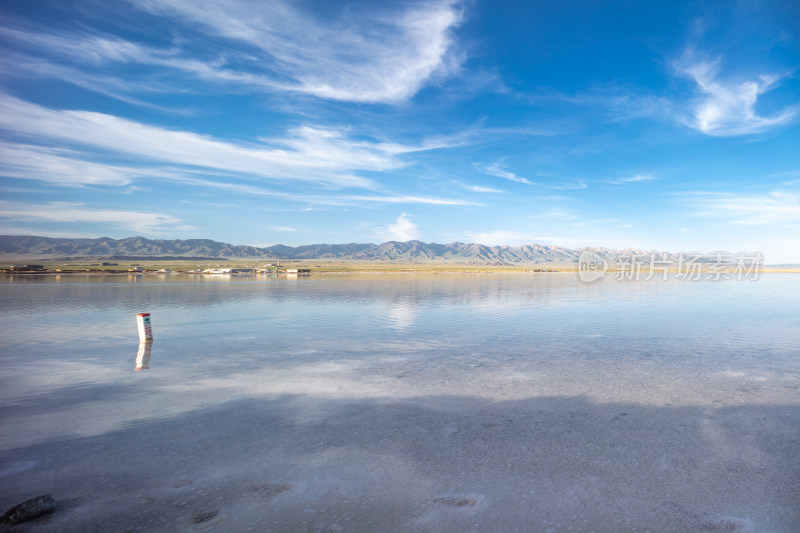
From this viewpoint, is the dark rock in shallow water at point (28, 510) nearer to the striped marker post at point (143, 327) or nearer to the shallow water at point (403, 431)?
the shallow water at point (403, 431)

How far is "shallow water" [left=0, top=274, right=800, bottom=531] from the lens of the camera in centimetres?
444

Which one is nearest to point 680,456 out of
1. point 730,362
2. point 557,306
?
point 730,362

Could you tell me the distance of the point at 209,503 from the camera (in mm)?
4543

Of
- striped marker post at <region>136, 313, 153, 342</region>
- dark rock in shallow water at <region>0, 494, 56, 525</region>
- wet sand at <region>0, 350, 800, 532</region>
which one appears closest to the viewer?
dark rock in shallow water at <region>0, 494, 56, 525</region>

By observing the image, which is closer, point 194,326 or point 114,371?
point 114,371

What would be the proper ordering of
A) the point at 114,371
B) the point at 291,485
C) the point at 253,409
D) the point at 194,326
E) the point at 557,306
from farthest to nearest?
the point at 557,306 → the point at 194,326 → the point at 114,371 → the point at 253,409 → the point at 291,485

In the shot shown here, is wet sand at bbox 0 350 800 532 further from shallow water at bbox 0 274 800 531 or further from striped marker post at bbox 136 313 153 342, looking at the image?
striped marker post at bbox 136 313 153 342

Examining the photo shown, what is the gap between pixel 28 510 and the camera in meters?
4.26

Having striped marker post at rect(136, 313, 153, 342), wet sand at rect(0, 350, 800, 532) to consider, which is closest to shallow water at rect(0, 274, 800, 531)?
wet sand at rect(0, 350, 800, 532)

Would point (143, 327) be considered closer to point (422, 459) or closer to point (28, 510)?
point (28, 510)

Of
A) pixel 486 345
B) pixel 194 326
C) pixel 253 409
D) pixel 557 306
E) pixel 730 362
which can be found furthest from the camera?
pixel 557 306

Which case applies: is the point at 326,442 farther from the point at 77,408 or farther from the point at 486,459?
the point at 77,408

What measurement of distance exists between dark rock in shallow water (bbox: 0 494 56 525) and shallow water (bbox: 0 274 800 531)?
12cm

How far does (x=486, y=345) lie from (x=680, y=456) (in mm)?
7853
